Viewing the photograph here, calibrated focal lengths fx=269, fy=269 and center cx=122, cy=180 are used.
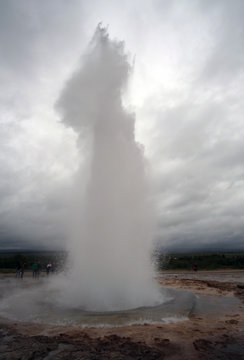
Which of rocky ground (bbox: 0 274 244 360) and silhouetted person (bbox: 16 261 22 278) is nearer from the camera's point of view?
rocky ground (bbox: 0 274 244 360)

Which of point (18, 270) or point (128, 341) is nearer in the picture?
point (128, 341)

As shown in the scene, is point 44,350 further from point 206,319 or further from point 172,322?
point 206,319

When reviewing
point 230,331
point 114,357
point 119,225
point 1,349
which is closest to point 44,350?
point 1,349

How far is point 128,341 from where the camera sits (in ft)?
21.5

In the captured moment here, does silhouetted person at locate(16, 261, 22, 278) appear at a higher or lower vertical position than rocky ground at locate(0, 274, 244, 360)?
higher

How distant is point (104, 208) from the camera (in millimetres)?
14227

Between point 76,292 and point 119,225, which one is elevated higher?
point 119,225

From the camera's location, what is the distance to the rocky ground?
5.72 meters

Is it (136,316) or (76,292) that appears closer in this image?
(136,316)

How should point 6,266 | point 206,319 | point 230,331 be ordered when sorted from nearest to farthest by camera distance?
1. point 230,331
2. point 206,319
3. point 6,266

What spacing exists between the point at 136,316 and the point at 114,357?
154 inches

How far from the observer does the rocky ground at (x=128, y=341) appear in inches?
225

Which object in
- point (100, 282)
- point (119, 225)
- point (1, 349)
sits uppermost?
point (119, 225)

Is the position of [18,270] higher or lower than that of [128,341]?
higher
